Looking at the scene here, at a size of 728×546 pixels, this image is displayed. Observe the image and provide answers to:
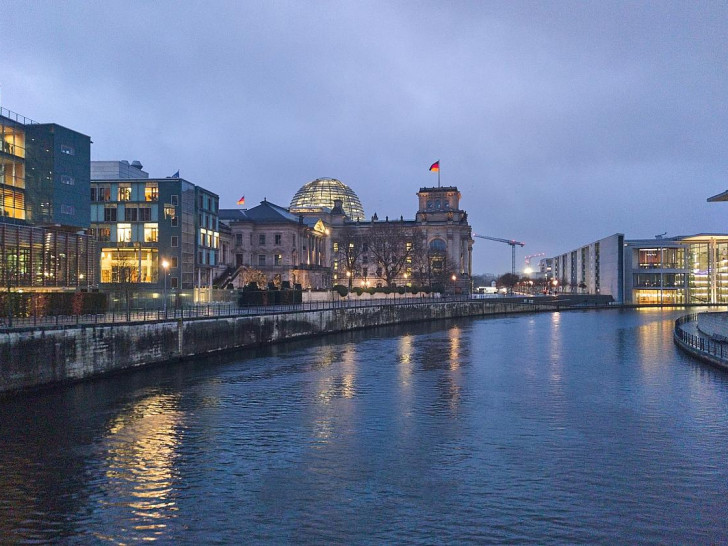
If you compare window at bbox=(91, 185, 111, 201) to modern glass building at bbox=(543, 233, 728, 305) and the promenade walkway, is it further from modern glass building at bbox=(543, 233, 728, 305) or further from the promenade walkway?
modern glass building at bbox=(543, 233, 728, 305)

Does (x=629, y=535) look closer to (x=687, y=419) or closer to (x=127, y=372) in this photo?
(x=687, y=419)

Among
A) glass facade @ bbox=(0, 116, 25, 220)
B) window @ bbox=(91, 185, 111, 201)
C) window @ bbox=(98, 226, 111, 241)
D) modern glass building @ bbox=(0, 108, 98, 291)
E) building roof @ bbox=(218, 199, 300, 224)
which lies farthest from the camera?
building roof @ bbox=(218, 199, 300, 224)

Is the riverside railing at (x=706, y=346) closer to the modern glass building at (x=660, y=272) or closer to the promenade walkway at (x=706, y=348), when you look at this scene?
the promenade walkway at (x=706, y=348)

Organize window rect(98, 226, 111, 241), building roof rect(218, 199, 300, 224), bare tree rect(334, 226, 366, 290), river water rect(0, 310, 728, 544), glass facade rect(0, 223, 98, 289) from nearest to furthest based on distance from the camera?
river water rect(0, 310, 728, 544) < glass facade rect(0, 223, 98, 289) < window rect(98, 226, 111, 241) < building roof rect(218, 199, 300, 224) < bare tree rect(334, 226, 366, 290)

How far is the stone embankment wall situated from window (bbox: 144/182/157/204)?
29.2m

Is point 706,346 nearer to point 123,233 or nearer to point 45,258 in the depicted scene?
point 45,258

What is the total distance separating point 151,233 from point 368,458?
69137 mm

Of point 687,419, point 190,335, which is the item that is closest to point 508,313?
point 190,335

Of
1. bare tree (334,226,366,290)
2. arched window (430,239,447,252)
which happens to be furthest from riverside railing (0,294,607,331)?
arched window (430,239,447,252)

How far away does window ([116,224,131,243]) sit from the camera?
86.6 metres

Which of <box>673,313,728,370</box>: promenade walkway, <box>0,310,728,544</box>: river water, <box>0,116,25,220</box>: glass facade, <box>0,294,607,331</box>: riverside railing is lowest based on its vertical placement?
<box>0,310,728,544</box>: river water

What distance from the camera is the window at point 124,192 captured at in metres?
86.7

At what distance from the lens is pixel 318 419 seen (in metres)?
31.2

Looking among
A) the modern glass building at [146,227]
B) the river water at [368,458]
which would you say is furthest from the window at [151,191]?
the river water at [368,458]
